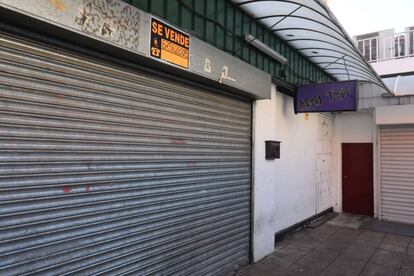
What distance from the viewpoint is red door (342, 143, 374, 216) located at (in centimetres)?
1037

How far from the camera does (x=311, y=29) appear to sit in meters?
6.03

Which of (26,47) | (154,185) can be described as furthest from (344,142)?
(26,47)

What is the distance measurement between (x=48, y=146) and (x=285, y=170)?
18.5 ft

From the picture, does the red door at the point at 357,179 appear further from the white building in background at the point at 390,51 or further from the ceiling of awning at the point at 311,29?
the white building in background at the point at 390,51

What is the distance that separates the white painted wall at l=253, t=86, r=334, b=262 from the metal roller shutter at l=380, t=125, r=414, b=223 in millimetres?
2303

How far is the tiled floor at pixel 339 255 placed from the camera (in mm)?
5531

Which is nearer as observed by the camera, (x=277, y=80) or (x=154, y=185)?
(x=154, y=185)

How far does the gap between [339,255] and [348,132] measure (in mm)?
5520

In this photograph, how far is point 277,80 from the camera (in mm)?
6484

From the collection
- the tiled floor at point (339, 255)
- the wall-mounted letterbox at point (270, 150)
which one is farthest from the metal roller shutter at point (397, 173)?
the wall-mounted letterbox at point (270, 150)

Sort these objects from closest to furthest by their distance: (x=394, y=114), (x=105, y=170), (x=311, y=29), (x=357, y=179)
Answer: (x=105, y=170)
(x=311, y=29)
(x=394, y=114)
(x=357, y=179)

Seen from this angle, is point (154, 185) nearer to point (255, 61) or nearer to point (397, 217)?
point (255, 61)

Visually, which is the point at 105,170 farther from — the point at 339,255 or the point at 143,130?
the point at 339,255

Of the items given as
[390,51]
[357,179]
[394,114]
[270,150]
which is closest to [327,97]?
[270,150]
